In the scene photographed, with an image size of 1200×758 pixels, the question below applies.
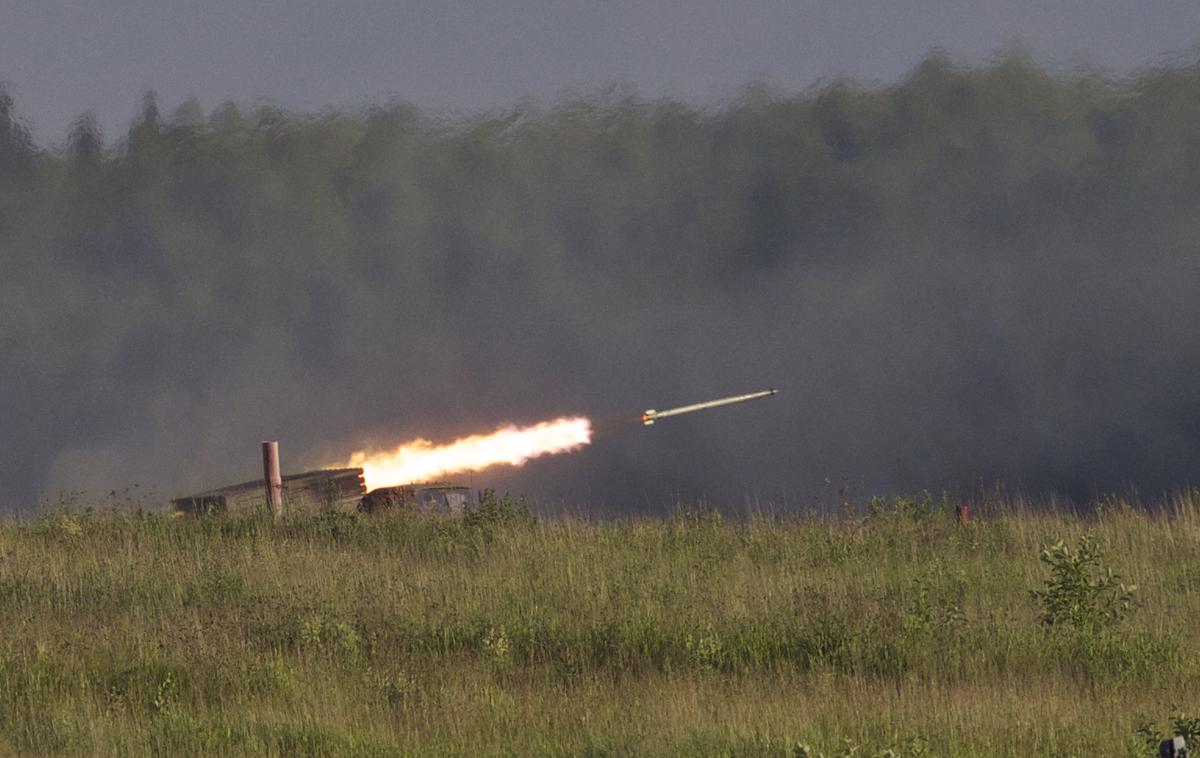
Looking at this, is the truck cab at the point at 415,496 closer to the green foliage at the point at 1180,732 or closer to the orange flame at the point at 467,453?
the orange flame at the point at 467,453

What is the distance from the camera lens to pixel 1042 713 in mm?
10625

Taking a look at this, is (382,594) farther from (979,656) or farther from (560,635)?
(979,656)

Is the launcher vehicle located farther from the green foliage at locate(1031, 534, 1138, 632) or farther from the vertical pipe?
the green foliage at locate(1031, 534, 1138, 632)

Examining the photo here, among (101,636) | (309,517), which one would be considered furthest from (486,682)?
(309,517)

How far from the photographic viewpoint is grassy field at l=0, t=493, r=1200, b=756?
A: 34.4 feet

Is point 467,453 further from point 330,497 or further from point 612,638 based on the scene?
point 612,638

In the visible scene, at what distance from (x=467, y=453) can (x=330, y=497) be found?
317 cm

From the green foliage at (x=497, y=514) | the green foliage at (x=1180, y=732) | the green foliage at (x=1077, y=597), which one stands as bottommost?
the green foliage at (x=1180, y=732)

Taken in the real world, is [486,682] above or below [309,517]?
below

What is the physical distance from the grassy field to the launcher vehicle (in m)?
1.75

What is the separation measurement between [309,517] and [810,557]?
7.25 metres

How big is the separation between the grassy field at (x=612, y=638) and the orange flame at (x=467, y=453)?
19.9ft

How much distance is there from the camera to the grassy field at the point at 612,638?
1048 cm

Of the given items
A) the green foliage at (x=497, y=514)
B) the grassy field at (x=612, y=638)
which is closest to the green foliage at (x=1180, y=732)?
the grassy field at (x=612, y=638)
